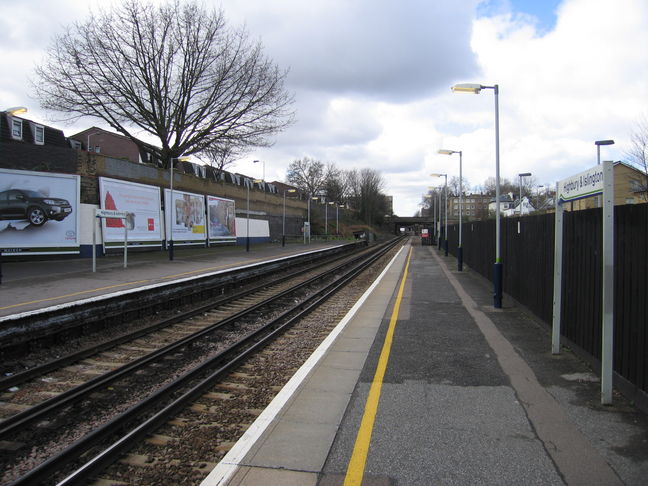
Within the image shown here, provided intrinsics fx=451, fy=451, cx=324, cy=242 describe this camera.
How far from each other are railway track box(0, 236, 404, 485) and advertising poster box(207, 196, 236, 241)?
2440cm

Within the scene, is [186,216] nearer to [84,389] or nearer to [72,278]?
[72,278]

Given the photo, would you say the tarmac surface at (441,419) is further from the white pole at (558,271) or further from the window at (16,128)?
the window at (16,128)

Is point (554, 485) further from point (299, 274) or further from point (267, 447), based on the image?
point (299, 274)

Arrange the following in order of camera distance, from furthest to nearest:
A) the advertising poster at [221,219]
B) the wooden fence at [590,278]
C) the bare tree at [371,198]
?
the bare tree at [371,198] → the advertising poster at [221,219] → the wooden fence at [590,278]

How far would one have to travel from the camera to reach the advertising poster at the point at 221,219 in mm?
33803

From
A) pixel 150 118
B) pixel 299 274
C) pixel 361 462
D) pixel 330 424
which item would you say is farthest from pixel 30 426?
pixel 150 118

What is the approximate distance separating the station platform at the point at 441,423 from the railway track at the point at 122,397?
2.55 ft

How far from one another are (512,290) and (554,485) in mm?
8399

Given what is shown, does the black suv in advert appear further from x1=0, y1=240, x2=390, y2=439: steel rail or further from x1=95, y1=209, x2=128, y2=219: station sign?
x1=0, y1=240, x2=390, y2=439: steel rail

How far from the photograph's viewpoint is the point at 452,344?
7.14m

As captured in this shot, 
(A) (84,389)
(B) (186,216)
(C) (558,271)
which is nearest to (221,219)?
(B) (186,216)

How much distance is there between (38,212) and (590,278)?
67.3 ft

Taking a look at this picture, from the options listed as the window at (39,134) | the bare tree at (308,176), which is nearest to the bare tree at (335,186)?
the bare tree at (308,176)

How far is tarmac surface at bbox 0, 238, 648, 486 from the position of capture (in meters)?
3.26
